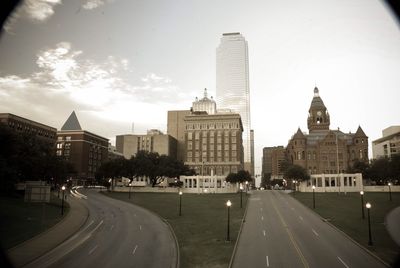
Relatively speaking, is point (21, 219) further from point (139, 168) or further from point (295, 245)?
point (139, 168)

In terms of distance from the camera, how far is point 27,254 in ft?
96.9

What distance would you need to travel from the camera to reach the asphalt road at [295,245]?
27.6 m

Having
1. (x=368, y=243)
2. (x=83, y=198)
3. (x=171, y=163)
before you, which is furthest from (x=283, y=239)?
(x=171, y=163)

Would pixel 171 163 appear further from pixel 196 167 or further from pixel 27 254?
pixel 27 254

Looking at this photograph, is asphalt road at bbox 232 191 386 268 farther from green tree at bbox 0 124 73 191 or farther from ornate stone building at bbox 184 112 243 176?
ornate stone building at bbox 184 112 243 176

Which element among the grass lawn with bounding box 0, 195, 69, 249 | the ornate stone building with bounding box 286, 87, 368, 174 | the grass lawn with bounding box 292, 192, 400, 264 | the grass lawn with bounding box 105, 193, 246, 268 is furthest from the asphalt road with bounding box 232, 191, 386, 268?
the ornate stone building with bounding box 286, 87, 368, 174

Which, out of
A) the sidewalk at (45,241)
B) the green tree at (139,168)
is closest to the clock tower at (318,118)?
the green tree at (139,168)

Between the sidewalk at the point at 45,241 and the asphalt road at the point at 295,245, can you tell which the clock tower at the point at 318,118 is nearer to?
the asphalt road at the point at 295,245

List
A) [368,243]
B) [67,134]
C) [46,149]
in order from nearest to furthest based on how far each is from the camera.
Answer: [368,243] < [46,149] < [67,134]

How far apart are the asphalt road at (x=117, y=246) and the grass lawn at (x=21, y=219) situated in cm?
428

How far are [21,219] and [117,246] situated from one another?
16320mm

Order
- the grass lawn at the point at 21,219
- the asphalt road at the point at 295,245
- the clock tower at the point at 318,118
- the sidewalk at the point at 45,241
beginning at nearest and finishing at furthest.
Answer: the asphalt road at the point at 295,245, the sidewalk at the point at 45,241, the grass lawn at the point at 21,219, the clock tower at the point at 318,118

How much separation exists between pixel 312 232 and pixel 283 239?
5.70 m

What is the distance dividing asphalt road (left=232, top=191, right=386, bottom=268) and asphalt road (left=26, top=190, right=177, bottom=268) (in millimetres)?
7468
